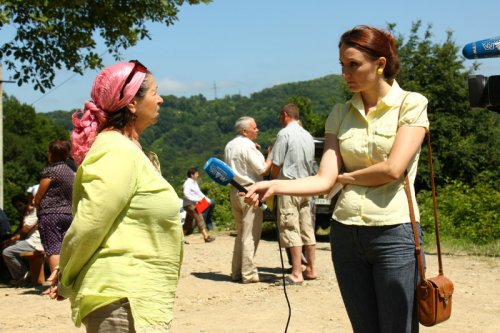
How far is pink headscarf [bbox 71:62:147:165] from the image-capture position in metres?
3.36

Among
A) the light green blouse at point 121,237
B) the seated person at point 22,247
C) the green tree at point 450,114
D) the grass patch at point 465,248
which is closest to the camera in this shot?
the light green blouse at point 121,237

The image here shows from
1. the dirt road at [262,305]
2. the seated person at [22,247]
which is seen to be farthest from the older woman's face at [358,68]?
the seated person at [22,247]

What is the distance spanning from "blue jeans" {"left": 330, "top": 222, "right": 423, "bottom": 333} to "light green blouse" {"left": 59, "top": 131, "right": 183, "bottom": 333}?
0.88 m

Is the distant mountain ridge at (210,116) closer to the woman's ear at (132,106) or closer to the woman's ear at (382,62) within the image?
the woman's ear at (382,62)

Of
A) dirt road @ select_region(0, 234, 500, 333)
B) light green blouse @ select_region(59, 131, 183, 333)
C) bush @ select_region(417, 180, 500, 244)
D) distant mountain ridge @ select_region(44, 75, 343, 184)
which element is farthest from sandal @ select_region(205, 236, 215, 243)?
distant mountain ridge @ select_region(44, 75, 343, 184)

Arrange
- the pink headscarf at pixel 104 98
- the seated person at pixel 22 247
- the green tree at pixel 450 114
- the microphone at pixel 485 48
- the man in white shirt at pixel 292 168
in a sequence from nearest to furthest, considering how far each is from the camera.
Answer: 1. the pink headscarf at pixel 104 98
2. the microphone at pixel 485 48
3. the man in white shirt at pixel 292 168
4. the seated person at pixel 22 247
5. the green tree at pixel 450 114

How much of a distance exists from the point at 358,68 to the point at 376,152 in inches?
16.3

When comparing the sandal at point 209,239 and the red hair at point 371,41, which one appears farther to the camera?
the sandal at point 209,239

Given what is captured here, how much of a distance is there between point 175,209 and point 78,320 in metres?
0.64

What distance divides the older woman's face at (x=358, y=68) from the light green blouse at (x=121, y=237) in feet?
3.50

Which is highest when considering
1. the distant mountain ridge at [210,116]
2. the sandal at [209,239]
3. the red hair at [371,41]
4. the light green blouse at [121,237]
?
the distant mountain ridge at [210,116]

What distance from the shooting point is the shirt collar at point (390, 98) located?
3.70 metres

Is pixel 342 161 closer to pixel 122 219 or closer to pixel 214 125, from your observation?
pixel 122 219

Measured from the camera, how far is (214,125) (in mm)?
103812
